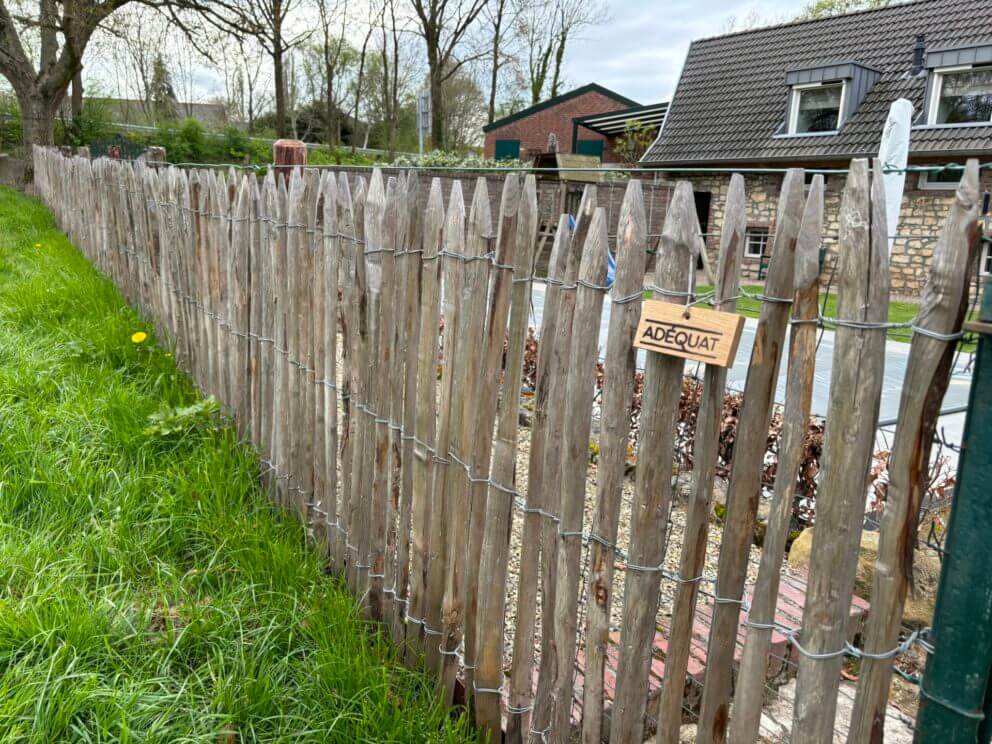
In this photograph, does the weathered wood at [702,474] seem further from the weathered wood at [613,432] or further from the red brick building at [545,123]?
the red brick building at [545,123]

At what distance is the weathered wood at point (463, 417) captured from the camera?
2064 millimetres

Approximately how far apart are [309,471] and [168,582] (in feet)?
2.30

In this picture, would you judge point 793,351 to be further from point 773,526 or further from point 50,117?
point 50,117

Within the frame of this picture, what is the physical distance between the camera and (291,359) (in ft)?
10.4

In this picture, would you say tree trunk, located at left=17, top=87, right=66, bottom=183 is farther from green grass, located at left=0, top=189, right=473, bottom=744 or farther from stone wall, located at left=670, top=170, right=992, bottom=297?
green grass, located at left=0, top=189, right=473, bottom=744

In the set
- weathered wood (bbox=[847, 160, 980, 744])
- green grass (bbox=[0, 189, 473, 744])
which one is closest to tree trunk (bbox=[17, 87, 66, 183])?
green grass (bbox=[0, 189, 473, 744])

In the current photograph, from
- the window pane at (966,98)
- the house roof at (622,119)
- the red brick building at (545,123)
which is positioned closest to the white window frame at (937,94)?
the window pane at (966,98)

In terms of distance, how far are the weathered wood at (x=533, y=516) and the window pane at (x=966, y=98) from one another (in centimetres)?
1618

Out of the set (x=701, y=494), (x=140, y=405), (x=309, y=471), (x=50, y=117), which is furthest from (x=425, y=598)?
(x=50, y=117)

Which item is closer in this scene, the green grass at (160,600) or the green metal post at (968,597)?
the green metal post at (968,597)

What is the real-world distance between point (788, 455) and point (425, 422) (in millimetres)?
1256

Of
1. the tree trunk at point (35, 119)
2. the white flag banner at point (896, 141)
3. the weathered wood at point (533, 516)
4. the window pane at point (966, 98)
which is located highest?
the window pane at point (966, 98)

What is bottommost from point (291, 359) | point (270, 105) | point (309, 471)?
point (309, 471)

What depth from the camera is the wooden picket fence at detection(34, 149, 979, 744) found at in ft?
4.27
